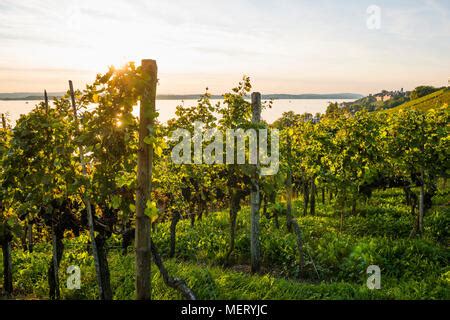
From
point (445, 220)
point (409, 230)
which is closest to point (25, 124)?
point (409, 230)

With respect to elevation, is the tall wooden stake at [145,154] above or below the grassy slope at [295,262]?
above

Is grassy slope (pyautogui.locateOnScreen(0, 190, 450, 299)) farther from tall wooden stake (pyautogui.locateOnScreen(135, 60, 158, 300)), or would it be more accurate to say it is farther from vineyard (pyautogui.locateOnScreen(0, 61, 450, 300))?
tall wooden stake (pyautogui.locateOnScreen(135, 60, 158, 300))

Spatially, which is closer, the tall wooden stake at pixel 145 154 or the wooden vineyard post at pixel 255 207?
the tall wooden stake at pixel 145 154

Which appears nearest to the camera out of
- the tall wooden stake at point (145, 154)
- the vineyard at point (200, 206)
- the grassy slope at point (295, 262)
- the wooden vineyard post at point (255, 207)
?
the tall wooden stake at point (145, 154)

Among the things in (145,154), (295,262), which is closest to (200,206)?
(295,262)

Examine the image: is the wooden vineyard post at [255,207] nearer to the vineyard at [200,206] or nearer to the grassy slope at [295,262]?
the vineyard at [200,206]

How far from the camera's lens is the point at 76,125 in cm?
512

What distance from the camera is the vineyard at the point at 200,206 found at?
14.2 ft

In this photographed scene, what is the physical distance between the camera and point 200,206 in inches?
500

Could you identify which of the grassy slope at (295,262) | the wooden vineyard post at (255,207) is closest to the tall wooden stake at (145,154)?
the grassy slope at (295,262)

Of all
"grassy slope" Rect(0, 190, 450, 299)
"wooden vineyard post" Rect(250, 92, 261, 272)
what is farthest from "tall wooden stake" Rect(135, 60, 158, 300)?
"wooden vineyard post" Rect(250, 92, 261, 272)

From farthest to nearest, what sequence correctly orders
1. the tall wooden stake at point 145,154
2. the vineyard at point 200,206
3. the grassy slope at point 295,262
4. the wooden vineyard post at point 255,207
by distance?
1. the wooden vineyard post at point 255,207
2. the grassy slope at point 295,262
3. the vineyard at point 200,206
4. the tall wooden stake at point 145,154

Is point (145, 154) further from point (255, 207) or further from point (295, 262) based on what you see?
point (295, 262)

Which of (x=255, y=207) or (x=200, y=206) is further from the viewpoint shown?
(x=200, y=206)
